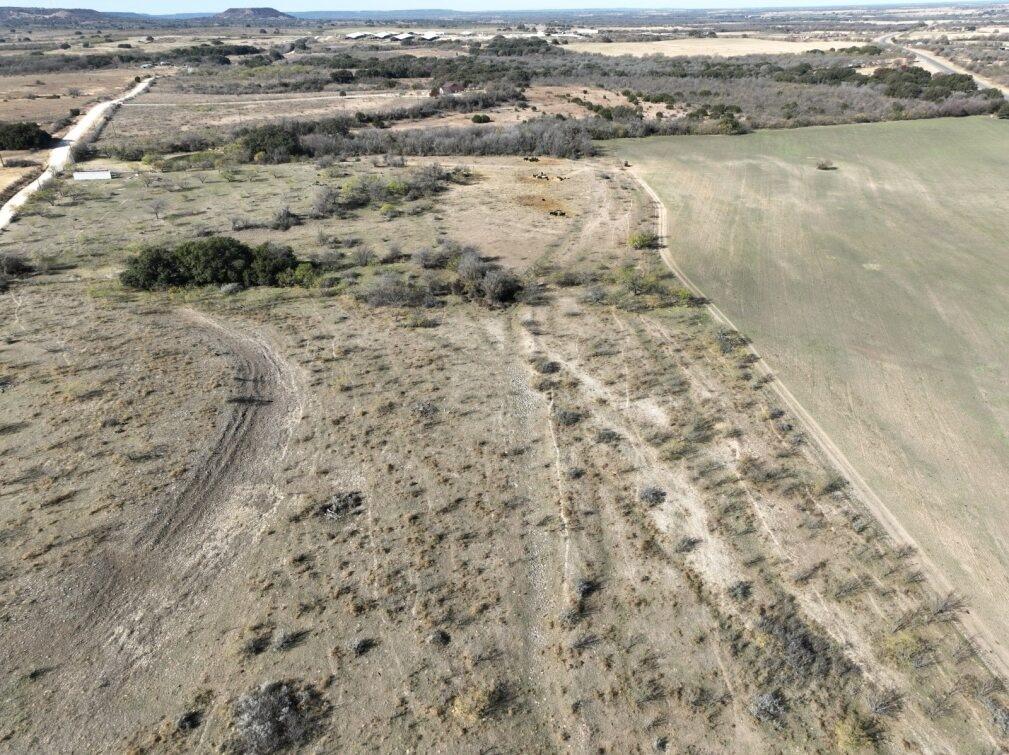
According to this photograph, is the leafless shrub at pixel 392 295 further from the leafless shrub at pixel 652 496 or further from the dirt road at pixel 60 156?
the dirt road at pixel 60 156

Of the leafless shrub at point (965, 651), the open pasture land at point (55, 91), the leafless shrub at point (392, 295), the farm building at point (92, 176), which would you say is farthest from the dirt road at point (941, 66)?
the open pasture land at point (55, 91)

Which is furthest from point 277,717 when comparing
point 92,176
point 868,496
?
point 92,176

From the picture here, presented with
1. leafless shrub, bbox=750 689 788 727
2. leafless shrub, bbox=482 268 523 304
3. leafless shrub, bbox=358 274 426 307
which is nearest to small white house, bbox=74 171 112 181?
leafless shrub, bbox=358 274 426 307

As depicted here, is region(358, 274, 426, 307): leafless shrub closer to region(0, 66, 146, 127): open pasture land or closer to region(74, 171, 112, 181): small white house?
region(74, 171, 112, 181): small white house

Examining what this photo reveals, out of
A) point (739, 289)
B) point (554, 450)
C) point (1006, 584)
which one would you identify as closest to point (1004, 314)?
point (739, 289)

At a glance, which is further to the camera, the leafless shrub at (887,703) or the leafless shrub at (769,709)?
the leafless shrub at (887,703)

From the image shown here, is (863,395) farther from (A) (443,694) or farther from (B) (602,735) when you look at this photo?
(A) (443,694)
